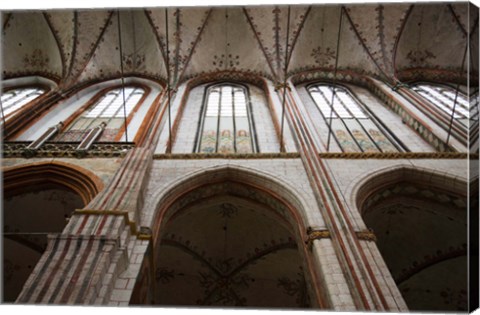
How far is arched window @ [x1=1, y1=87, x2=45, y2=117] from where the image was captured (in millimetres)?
11531

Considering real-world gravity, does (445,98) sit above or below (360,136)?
above

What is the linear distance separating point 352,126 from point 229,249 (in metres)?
4.50

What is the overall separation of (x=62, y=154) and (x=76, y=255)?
3767 mm

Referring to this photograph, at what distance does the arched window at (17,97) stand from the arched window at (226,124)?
5.47m

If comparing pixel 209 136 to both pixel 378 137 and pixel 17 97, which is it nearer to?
pixel 378 137

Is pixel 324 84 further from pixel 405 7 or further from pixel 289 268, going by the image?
pixel 289 268

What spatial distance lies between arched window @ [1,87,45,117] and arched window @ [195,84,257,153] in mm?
5472

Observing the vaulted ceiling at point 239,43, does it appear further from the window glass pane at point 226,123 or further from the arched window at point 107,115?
the window glass pane at point 226,123

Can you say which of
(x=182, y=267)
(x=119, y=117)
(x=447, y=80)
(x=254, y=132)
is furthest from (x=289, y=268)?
(x=447, y=80)

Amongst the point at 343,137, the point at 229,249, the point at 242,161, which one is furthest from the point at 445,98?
the point at 229,249

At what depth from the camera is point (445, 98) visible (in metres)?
12.0

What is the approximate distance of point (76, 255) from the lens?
432 cm

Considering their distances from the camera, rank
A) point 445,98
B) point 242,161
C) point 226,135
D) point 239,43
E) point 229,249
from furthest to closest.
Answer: point 239,43 → point 445,98 → point 226,135 → point 229,249 → point 242,161

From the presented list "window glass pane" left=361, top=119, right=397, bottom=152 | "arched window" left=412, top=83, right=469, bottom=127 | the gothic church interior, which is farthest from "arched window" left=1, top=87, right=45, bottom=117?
"arched window" left=412, top=83, right=469, bottom=127
